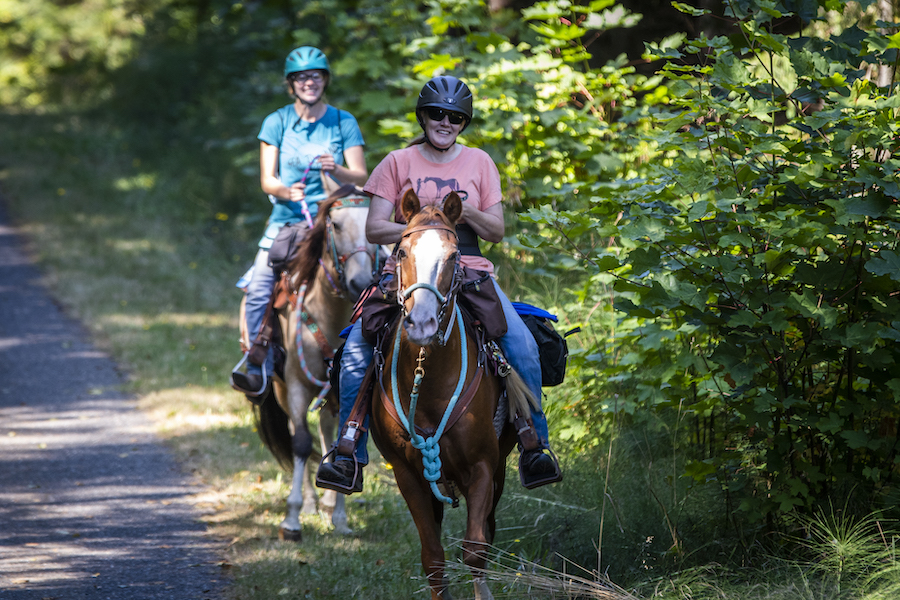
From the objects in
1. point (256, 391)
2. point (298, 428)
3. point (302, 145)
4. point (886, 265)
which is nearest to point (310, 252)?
point (302, 145)

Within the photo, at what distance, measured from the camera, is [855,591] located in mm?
3578

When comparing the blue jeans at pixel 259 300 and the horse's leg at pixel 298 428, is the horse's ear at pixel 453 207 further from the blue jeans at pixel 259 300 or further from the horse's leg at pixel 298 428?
the blue jeans at pixel 259 300

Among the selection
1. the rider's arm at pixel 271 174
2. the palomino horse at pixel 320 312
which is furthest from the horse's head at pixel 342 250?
the rider's arm at pixel 271 174

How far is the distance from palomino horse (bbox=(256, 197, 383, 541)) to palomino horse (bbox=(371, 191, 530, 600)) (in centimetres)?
144

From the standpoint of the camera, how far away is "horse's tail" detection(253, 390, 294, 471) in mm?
6715

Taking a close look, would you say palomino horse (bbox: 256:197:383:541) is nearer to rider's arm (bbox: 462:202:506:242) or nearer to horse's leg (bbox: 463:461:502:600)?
rider's arm (bbox: 462:202:506:242)

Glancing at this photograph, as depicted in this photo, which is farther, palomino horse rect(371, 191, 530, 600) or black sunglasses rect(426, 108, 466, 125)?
black sunglasses rect(426, 108, 466, 125)

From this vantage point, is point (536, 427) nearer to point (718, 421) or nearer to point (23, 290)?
point (718, 421)

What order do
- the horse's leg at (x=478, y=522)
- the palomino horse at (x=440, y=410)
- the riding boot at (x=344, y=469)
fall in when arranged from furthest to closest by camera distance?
the riding boot at (x=344, y=469)
the horse's leg at (x=478, y=522)
the palomino horse at (x=440, y=410)

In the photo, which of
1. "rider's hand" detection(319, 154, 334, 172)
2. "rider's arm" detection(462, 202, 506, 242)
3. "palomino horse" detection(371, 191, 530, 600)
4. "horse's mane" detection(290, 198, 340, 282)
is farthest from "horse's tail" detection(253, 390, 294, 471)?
"rider's arm" detection(462, 202, 506, 242)

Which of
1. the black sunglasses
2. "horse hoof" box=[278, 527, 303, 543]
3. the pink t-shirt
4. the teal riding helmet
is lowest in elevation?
"horse hoof" box=[278, 527, 303, 543]

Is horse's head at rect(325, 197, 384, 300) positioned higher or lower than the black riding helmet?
lower

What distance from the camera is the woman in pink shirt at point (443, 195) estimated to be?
171 inches

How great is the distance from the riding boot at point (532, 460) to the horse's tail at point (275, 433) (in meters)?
2.87
